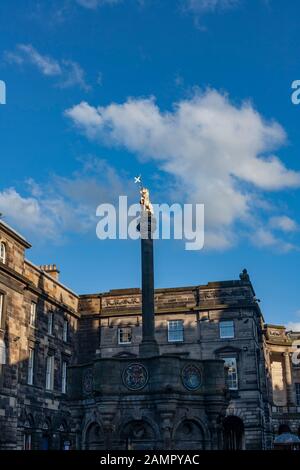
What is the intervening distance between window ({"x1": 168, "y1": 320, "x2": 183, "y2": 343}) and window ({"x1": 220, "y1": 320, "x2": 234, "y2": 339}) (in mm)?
3047

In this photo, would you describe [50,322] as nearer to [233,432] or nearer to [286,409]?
[233,432]

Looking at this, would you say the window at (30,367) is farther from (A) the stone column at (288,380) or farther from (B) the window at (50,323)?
(A) the stone column at (288,380)

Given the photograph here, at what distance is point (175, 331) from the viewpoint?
43.2 meters

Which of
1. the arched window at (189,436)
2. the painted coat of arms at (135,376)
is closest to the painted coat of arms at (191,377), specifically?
the arched window at (189,436)

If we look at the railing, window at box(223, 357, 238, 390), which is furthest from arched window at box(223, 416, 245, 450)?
the railing

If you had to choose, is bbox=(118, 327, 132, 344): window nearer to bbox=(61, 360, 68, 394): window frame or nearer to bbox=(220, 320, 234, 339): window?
bbox=(61, 360, 68, 394): window frame

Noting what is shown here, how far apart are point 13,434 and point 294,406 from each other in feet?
93.5

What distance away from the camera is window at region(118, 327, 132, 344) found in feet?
145
